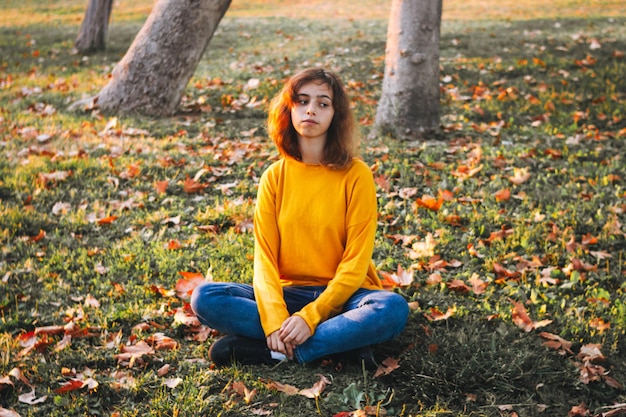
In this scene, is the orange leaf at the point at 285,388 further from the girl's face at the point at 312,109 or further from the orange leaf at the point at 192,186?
the orange leaf at the point at 192,186

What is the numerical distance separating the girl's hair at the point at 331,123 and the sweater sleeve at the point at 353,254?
0.14 meters

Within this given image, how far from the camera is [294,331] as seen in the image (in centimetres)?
280

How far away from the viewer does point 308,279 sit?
3154mm

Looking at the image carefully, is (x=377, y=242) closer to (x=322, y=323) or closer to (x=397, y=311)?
(x=397, y=311)

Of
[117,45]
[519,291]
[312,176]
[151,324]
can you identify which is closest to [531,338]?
[519,291]

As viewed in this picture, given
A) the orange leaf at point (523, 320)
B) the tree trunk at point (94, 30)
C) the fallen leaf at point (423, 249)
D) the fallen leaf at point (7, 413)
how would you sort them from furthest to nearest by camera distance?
the tree trunk at point (94, 30), the fallen leaf at point (423, 249), the orange leaf at point (523, 320), the fallen leaf at point (7, 413)

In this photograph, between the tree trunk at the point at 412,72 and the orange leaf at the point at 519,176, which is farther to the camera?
the tree trunk at the point at 412,72

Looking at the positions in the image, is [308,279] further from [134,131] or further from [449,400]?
[134,131]

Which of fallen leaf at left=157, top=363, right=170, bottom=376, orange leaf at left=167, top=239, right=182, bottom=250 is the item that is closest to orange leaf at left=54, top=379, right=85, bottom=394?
fallen leaf at left=157, top=363, right=170, bottom=376

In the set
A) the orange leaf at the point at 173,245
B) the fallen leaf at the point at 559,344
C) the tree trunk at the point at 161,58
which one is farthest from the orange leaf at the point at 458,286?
the tree trunk at the point at 161,58

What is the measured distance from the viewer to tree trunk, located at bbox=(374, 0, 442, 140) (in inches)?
242

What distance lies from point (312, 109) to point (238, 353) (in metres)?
1.21

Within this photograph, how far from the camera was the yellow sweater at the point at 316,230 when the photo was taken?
2.97 metres

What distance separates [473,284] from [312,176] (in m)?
1.30
